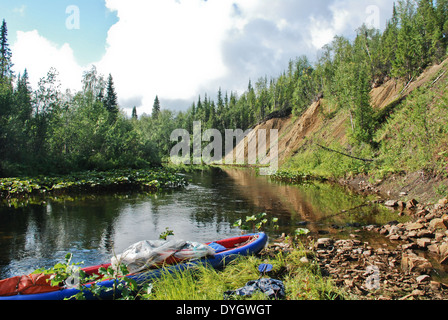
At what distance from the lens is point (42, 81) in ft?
96.4

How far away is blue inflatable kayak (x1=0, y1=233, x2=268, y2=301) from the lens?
207 inches

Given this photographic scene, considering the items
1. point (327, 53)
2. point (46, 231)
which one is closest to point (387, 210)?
point (46, 231)

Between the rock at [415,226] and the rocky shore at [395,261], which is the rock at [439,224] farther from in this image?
the rock at [415,226]

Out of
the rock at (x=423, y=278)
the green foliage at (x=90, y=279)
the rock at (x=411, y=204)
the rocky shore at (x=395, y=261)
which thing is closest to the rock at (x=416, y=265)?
the rocky shore at (x=395, y=261)

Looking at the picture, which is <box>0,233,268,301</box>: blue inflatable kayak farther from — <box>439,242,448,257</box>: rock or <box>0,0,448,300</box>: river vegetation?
<box>439,242,448,257</box>: rock

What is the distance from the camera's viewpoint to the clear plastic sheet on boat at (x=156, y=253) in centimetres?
625

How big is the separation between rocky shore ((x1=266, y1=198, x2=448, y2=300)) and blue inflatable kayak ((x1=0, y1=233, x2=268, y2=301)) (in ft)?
5.44

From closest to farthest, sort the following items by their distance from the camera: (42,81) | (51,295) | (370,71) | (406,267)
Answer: (51,295) → (406,267) → (42,81) → (370,71)

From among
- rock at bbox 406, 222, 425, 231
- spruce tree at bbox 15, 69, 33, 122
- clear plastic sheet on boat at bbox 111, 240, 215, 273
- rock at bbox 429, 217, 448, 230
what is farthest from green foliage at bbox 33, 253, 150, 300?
spruce tree at bbox 15, 69, 33, 122

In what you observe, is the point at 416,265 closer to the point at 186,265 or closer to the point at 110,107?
the point at 186,265

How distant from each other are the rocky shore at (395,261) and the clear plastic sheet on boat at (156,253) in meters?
2.95

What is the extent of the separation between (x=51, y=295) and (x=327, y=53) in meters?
54.0
